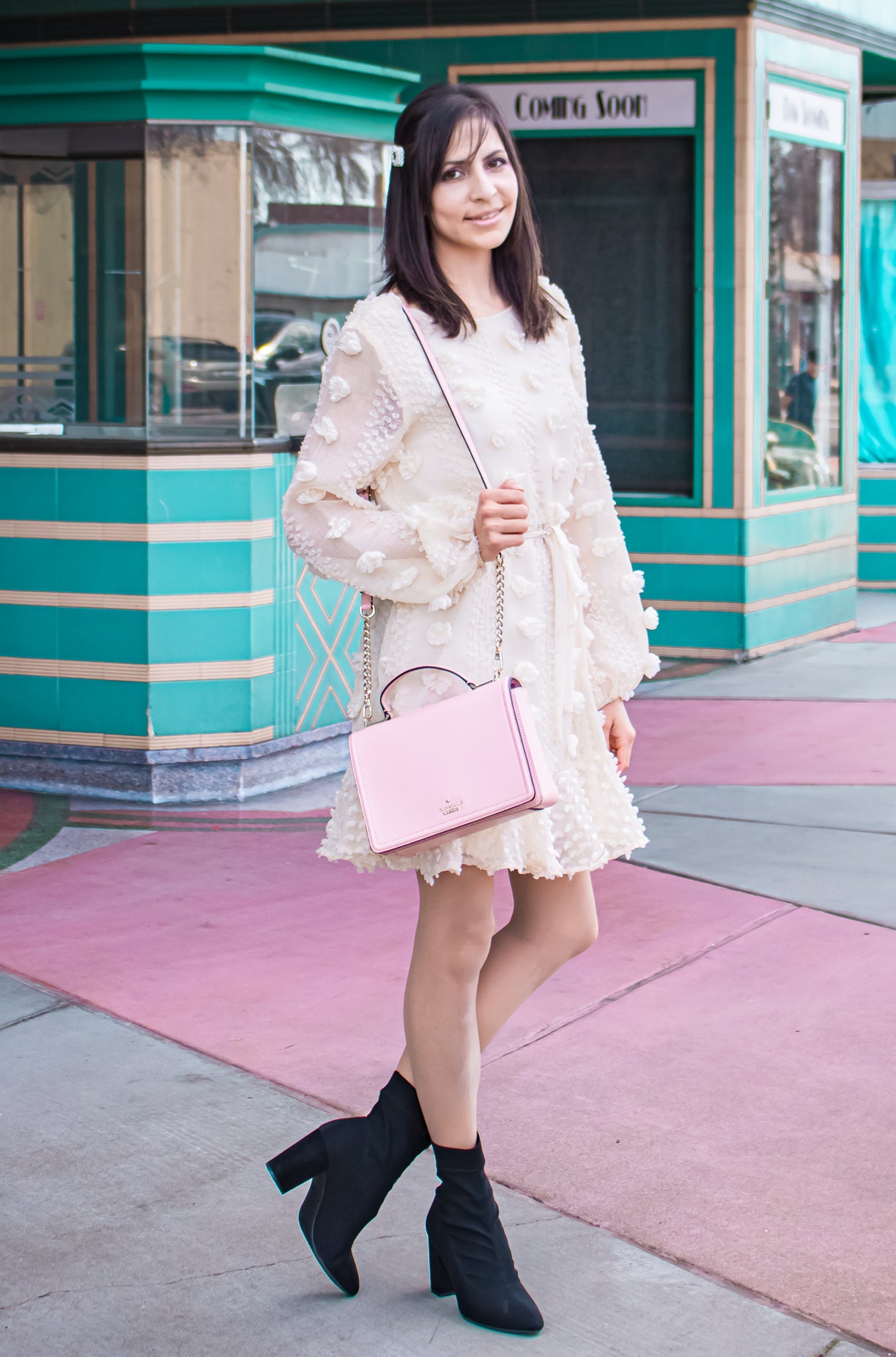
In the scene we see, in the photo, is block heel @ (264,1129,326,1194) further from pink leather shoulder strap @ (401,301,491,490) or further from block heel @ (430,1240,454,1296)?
pink leather shoulder strap @ (401,301,491,490)

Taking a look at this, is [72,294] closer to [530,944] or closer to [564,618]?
[564,618]

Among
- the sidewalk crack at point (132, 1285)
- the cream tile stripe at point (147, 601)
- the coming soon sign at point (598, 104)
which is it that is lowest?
the sidewalk crack at point (132, 1285)

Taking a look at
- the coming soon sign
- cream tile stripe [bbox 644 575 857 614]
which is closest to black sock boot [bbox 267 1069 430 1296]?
cream tile stripe [bbox 644 575 857 614]

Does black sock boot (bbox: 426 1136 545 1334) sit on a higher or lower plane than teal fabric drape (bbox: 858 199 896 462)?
lower

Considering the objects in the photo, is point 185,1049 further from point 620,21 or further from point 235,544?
point 620,21

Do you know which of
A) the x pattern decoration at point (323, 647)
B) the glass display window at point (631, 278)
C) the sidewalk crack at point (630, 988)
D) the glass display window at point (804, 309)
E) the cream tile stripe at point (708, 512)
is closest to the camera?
the sidewalk crack at point (630, 988)

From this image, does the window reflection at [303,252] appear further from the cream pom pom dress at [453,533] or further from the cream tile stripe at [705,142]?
the cream pom pom dress at [453,533]

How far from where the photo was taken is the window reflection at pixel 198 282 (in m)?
6.39

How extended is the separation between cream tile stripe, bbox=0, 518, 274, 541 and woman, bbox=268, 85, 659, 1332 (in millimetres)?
3520

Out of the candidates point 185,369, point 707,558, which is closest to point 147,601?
point 185,369

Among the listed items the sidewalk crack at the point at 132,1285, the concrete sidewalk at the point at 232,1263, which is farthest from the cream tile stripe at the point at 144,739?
the sidewalk crack at the point at 132,1285

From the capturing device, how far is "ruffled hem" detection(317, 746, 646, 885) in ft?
9.09

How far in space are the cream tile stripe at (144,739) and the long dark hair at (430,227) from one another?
375 cm

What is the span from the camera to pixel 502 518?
2.70m
